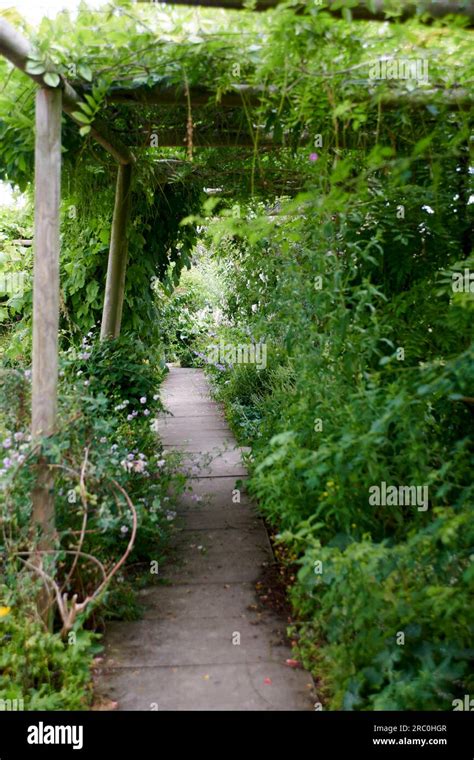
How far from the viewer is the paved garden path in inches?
105

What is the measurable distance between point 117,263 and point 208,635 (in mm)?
3288

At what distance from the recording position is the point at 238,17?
3055 millimetres

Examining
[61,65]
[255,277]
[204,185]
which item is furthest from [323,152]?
[204,185]

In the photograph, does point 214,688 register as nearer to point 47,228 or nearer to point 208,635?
point 208,635

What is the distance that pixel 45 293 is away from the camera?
3154 mm

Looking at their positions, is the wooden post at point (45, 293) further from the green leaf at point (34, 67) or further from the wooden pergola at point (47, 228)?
the green leaf at point (34, 67)

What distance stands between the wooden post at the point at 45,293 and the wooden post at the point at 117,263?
206 cm

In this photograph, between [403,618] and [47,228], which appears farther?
[47,228]

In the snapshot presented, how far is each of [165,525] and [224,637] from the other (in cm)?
118

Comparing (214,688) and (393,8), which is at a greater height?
(393,8)

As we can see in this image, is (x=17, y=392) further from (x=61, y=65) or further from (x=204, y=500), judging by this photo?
(x=204, y=500)
